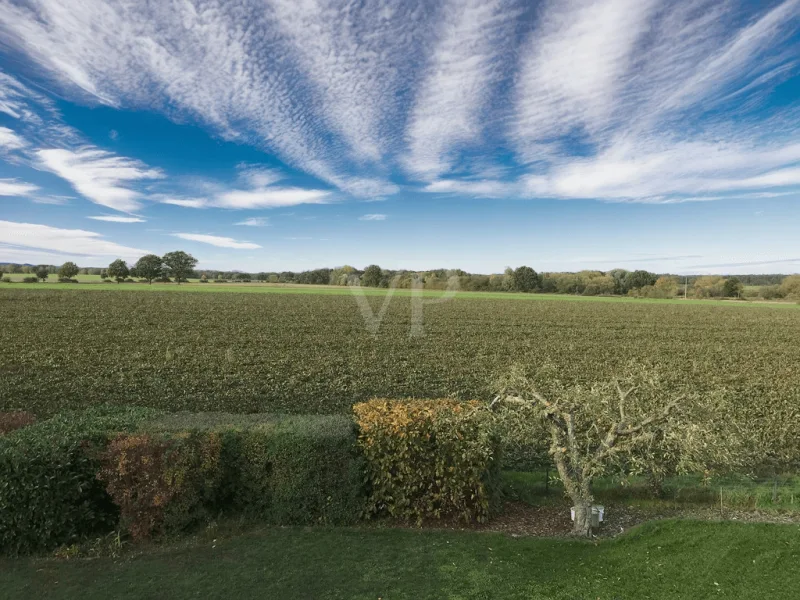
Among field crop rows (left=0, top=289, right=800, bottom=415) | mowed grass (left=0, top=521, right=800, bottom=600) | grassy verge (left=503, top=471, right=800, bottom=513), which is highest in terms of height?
mowed grass (left=0, top=521, right=800, bottom=600)

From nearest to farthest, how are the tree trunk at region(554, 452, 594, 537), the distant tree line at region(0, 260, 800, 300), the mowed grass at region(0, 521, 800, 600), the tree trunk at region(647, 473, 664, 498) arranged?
1. the mowed grass at region(0, 521, 800, 600)
2. the tree trunk at region(554, 452, 594, 537)
3. the tree trunk at region(647, 473, 664, 498)
4. the distant tree line at region(0, 260, 800, 300)

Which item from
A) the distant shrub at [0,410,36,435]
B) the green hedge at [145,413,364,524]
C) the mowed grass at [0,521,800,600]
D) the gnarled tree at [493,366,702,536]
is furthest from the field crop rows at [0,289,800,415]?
the gnarled tree at [493,366,702,536]

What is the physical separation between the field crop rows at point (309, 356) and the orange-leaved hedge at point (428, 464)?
30.5ft

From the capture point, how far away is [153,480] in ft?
21.7

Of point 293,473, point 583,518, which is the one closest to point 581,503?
point 583,518

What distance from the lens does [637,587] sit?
5188mm

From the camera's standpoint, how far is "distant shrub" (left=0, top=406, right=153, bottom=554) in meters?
6.20

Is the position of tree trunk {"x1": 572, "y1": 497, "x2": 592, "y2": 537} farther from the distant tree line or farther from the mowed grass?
the distant tree line

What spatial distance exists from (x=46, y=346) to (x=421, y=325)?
28.8 meters

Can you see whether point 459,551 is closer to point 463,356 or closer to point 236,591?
point 236,591

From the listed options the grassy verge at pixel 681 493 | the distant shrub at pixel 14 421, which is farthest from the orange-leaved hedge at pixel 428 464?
the distant shrub at pixel 14 421

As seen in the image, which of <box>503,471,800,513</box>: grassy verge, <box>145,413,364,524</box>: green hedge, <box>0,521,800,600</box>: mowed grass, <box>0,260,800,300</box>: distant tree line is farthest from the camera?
<box>0,260,800,300</box>: distant tree line

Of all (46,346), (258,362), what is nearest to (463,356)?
(258,362)

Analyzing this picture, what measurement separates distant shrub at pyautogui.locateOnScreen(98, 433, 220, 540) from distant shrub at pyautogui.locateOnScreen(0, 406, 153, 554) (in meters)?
0.30
